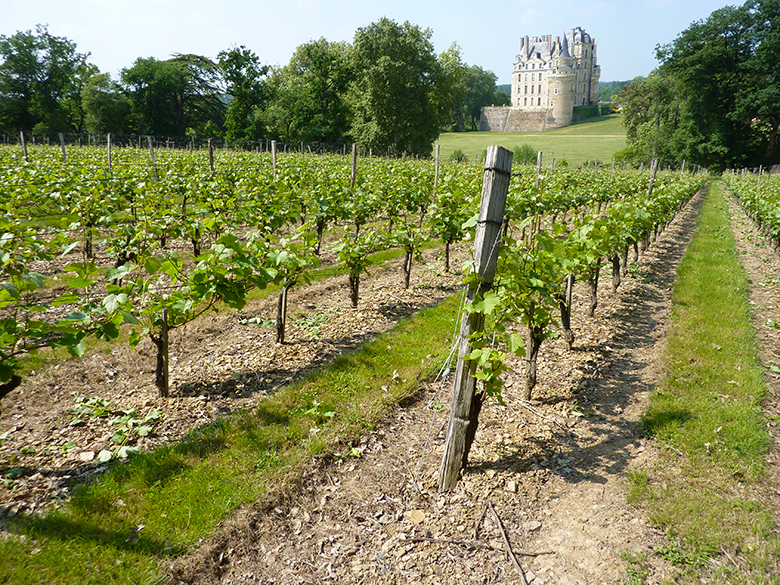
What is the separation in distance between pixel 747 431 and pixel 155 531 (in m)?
4.32

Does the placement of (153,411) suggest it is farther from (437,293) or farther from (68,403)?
(437,293)

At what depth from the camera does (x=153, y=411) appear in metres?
3.76

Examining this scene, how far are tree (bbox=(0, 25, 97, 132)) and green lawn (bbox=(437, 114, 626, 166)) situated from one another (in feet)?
140

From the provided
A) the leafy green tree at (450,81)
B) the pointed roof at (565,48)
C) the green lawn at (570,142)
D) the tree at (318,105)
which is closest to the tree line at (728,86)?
the green lawn at (570,142)

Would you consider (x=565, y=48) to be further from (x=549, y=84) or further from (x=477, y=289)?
(x=477, y=289)

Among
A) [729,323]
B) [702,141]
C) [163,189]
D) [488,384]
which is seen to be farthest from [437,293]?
[702,141]

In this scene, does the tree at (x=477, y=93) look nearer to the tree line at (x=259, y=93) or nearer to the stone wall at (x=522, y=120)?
the stone wall at (x=522, y=120)

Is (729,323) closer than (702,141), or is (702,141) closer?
(729,323)

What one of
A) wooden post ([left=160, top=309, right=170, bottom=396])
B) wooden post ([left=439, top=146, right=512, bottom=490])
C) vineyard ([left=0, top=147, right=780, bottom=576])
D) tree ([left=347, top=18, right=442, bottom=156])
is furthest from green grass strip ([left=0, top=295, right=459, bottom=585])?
tree ([left=347, top=18, right=442, bottom=156])

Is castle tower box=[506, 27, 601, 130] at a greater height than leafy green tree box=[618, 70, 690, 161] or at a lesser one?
greater

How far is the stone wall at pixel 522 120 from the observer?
84375 millimetres

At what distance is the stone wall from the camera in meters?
84.4

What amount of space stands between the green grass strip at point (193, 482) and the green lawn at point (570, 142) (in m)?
47.3

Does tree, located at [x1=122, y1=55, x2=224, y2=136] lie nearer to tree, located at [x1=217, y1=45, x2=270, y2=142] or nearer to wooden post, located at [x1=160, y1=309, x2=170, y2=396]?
tree, located at [x1=217, y1=45, x2=270, y2=142]
